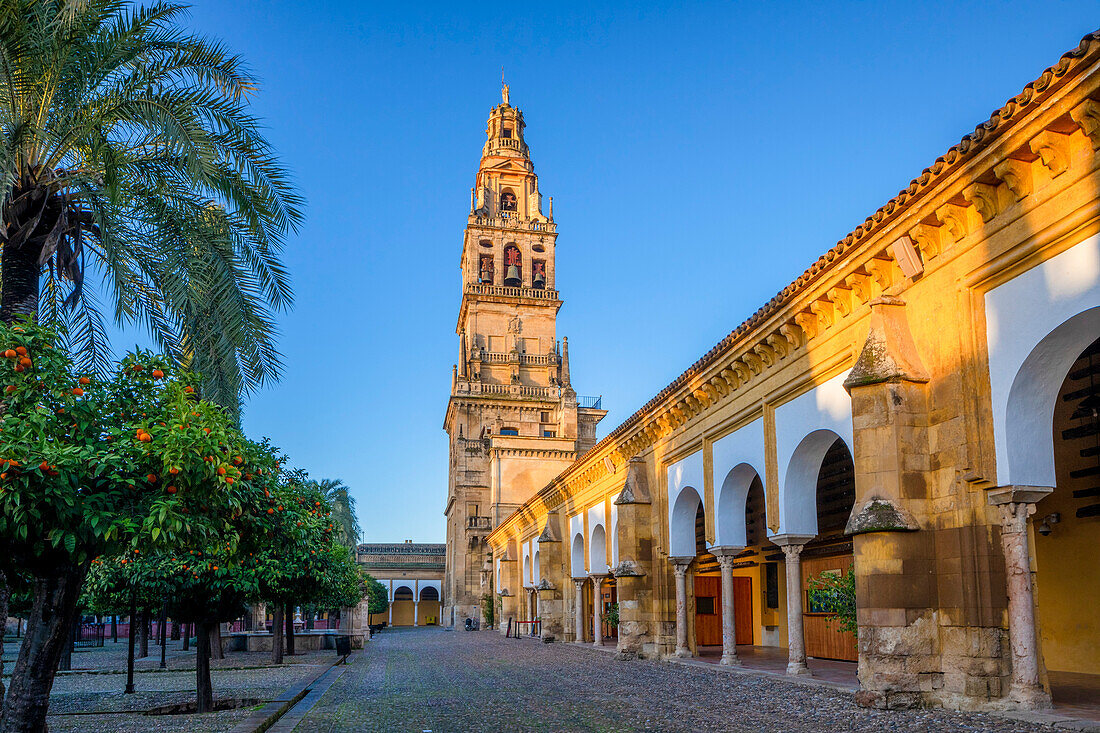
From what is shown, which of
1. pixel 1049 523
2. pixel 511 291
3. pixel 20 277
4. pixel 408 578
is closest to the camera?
pixel 20 277

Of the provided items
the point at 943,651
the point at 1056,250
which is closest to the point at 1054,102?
the point at 1056,250

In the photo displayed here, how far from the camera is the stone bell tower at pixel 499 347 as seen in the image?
2501 inches

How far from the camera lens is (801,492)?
14.8m

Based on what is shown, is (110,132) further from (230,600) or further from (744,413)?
(744,413)

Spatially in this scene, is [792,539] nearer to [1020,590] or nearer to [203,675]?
[1020,590]

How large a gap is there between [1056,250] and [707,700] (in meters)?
7.16

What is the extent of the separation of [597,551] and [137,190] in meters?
19.4

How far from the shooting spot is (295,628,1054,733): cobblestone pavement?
9.73 m

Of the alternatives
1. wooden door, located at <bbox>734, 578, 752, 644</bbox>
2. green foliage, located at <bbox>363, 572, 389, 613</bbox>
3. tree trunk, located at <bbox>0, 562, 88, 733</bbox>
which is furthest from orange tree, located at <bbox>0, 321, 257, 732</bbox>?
green foliage, located at <bbox>363, 572, 389, 613</bbox>

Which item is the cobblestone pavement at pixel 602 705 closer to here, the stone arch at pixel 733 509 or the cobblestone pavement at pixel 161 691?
the cobblestone pavement at pixel 161 691

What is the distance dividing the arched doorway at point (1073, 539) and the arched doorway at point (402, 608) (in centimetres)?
7674

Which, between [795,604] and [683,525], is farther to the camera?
[683,525]

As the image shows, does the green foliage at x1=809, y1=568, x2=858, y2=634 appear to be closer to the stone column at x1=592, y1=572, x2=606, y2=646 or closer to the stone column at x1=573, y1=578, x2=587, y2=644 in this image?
the stone column at x1=592, y1=572, x2=606, y2=646

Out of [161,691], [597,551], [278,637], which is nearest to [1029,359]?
[161,691]
